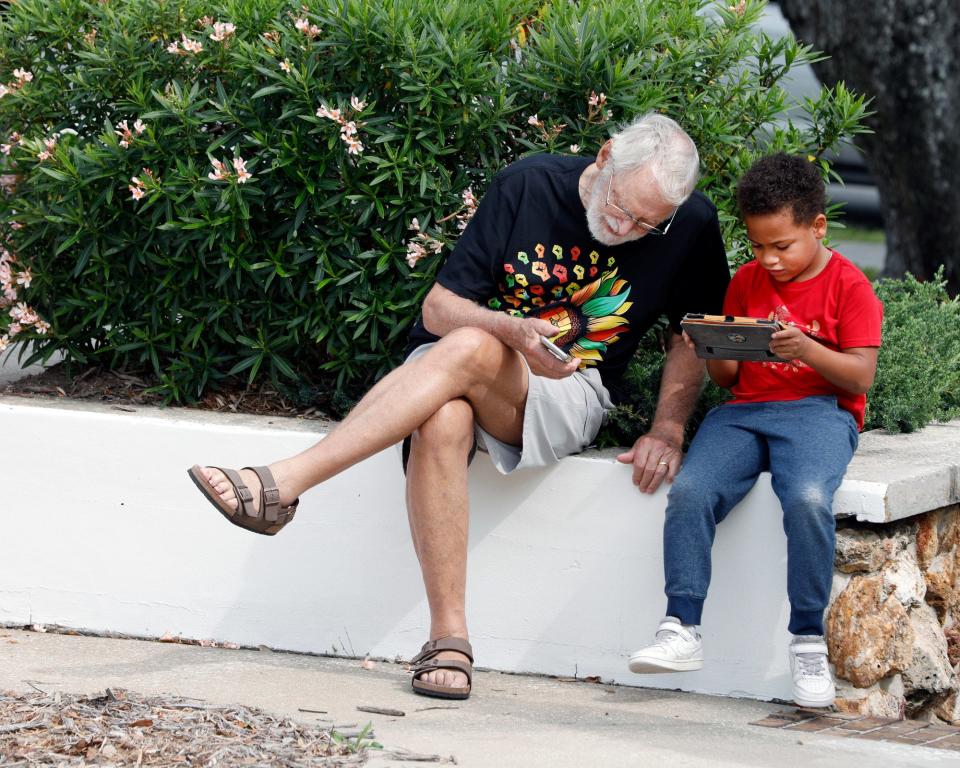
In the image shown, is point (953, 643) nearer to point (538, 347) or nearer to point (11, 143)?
point (538, 347)

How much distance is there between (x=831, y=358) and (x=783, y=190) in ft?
1.59

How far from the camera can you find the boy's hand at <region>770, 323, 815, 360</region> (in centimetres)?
358

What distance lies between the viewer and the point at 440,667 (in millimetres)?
3766

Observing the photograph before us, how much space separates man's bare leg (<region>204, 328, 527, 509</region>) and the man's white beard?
46 cm

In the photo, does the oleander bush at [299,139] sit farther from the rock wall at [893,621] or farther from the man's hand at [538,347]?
the rock wall at [893,621]

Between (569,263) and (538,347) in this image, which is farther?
(569,263)

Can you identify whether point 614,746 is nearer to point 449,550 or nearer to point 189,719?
point 449,550

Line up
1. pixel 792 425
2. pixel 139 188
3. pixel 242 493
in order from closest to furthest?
1. pixel 242 493
2. pixel 792 425
3. pixel 139 188

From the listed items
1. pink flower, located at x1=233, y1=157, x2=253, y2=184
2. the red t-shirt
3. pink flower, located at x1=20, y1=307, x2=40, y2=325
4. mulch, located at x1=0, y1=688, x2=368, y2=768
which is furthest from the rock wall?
pink flower, located at x1=20, y1=307, x2=40, y2=325

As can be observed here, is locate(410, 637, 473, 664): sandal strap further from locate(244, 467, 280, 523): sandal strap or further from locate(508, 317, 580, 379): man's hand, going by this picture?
locate(508, 317, 580, 379): man's hand

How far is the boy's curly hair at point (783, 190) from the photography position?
12.3 ft

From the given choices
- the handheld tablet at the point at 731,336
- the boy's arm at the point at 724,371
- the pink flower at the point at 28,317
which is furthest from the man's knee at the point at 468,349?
the pink flower at the point at 28,317

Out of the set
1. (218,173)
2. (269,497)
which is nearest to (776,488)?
(269,497)

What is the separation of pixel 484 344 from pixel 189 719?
126cm
